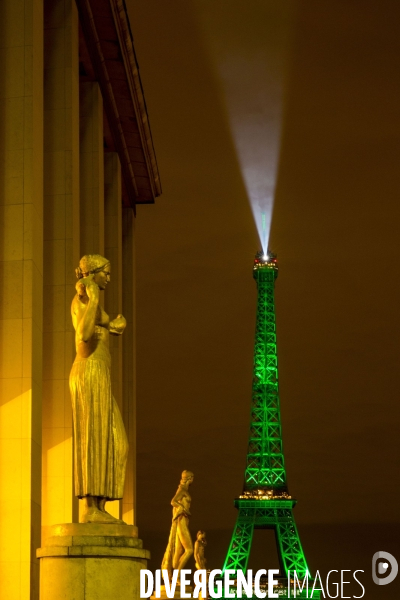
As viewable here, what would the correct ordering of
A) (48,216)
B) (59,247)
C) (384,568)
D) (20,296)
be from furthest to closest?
(384,568), (48,216), (59,247), (20,296)

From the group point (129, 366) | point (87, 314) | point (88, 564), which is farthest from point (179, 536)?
point (129, 366)

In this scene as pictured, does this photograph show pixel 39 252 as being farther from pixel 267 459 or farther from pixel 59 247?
pixel 267 459

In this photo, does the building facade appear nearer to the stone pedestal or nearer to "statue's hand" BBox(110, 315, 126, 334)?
"statue's hand" BBox(110, 315, 126, 334)

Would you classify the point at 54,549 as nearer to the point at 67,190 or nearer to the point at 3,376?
the point at 3,376

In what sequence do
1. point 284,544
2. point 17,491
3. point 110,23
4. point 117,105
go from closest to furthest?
point 17,491
point 110,23
point 117,105
point 284,544

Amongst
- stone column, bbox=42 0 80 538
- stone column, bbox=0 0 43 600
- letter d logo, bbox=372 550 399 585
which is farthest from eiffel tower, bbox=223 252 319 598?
stone column, bbox=0 0 43 600

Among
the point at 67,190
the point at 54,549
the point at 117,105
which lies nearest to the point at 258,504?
the point at 117,105
